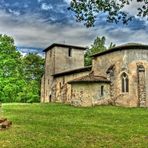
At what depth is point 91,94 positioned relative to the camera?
130 ft

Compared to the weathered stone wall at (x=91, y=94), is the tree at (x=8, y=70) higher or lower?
higher

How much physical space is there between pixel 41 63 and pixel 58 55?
21.4 meters

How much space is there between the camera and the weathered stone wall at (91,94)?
39.7 meters

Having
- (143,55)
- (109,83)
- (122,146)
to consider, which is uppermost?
(143,55)

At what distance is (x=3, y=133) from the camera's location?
55.3ft

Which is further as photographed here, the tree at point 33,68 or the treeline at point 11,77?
the tree at point 33,68

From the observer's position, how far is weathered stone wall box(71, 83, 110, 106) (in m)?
39.7

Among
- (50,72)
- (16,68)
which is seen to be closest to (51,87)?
(50,72)

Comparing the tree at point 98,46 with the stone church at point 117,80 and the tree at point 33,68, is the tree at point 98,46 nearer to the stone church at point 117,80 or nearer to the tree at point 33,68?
the tree at point 33,68

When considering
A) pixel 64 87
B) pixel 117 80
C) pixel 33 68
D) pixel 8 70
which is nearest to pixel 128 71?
pixel 117 80


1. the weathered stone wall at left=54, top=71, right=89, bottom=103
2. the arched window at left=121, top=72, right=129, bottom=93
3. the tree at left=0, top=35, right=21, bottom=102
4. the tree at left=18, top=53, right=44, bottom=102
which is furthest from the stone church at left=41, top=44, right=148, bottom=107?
the tree at left=18, top=53, right=44, bottom=102

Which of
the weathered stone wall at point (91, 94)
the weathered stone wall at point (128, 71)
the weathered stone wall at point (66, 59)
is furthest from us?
the weathered stone wall at point (66, 59)

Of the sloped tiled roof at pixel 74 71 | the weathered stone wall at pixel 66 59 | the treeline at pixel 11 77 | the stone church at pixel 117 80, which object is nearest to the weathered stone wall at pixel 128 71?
the stone church at pixel 117 80

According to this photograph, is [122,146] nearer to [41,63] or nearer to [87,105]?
[87,105]
